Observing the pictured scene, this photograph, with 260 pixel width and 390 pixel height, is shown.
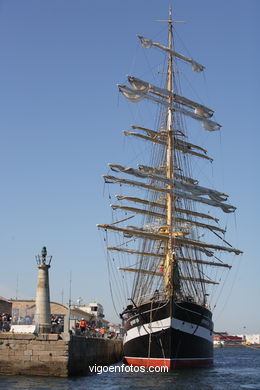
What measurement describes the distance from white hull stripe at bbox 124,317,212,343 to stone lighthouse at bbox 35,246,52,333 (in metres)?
8.38

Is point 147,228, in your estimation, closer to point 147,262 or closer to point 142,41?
point 147,262

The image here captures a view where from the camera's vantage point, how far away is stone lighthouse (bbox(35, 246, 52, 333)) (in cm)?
3183

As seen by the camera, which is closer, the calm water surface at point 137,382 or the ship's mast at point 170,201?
the calm water surface at point 137,382

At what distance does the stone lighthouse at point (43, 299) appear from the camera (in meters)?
31.8

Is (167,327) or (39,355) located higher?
(167,327)

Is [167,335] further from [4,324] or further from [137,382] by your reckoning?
[4,324]

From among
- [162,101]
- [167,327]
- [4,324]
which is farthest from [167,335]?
[162,101]

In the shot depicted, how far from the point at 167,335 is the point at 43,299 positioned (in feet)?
30.0

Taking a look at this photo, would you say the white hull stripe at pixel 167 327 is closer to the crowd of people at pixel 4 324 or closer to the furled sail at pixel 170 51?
the crowd of people at pixel 4 324

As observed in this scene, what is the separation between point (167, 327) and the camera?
36.8 meters

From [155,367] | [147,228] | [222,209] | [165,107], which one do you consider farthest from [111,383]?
[165,107]

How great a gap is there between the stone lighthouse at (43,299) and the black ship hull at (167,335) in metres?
8.43

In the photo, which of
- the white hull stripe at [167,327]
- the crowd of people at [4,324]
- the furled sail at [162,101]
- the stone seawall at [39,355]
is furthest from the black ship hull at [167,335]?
the furled sail at [162,101]

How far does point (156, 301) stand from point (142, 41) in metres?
27.1
